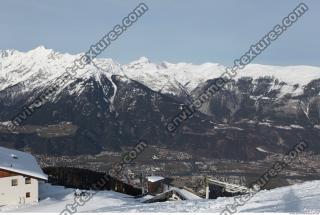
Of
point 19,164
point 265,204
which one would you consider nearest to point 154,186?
point 19,164

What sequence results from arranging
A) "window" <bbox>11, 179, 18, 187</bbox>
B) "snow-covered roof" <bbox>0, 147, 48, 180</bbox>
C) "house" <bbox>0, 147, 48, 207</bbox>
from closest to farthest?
"house" <bbox>0, 147, 48, 207</bbox>
"window" <bbox>11, 179, 18, 187</bbox>
"snow-covered roof" <bbox>0, 147, 48, 180</bbox>

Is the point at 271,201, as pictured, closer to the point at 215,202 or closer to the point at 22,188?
the point at 215,202

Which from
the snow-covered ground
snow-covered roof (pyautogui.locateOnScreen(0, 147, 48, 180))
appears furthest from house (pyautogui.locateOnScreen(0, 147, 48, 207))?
the snow-covered ground

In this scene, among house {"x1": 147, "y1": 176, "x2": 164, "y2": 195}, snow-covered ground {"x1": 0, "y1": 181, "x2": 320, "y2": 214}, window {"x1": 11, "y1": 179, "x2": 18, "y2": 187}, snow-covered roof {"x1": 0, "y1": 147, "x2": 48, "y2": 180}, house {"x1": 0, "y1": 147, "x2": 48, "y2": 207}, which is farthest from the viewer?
house {"x1": 147, "y1": 176, "x2": 164, "y2": 195}

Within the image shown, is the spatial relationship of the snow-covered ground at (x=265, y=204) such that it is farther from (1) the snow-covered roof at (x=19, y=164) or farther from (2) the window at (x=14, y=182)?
(1) the snow-covered roof at (x=19, y=164)

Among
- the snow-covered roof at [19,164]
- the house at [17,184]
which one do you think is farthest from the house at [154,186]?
the house at [17,184]

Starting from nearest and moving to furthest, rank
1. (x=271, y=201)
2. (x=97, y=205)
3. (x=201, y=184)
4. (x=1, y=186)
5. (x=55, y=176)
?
(x=271, y=201) → (x=97, y=205) → (x=1, y=186) → (x=201, y=184) → (x=55, y=176)

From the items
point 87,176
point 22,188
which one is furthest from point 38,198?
point 87,176

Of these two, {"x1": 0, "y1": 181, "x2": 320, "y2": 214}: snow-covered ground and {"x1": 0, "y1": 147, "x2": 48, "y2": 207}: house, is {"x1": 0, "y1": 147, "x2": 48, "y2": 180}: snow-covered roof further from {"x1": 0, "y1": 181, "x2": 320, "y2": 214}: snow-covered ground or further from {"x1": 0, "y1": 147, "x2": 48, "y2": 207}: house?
{"x1": 0, "y1": 181, "x2": 320, "y2": 214}: snow-covered ground

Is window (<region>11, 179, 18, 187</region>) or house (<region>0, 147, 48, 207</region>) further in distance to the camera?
window (<region>11, 179, 18, 187</region>)
